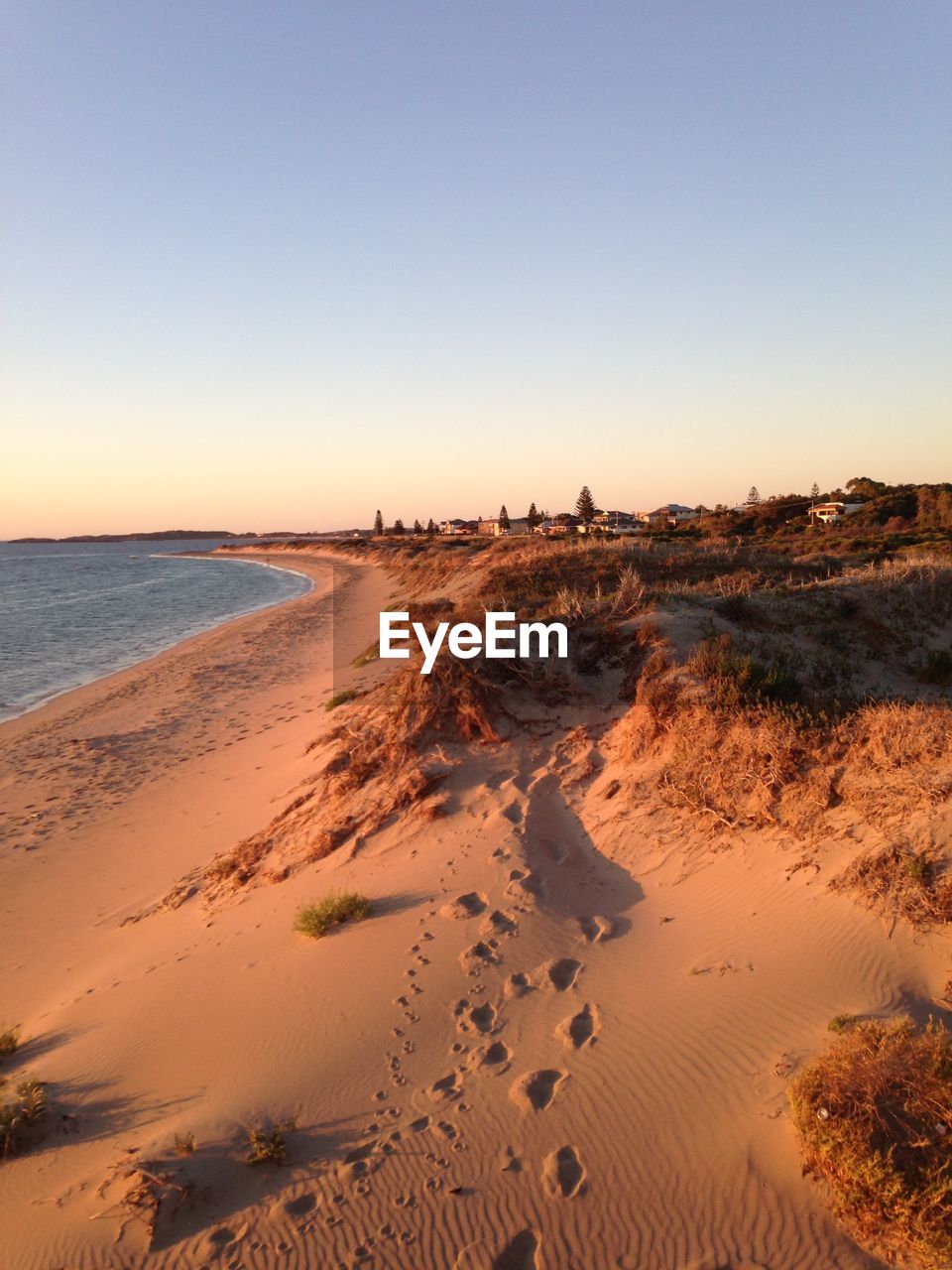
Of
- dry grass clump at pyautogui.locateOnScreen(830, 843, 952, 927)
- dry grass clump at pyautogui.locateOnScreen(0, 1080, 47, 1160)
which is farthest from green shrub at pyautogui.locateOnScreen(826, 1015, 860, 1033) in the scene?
dry grass clump at pyautogui.locateOnScreen(0, 1080, 47, 1160)

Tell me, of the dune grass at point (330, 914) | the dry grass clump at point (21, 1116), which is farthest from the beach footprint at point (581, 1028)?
the dry grass clump at point (21, 1116)

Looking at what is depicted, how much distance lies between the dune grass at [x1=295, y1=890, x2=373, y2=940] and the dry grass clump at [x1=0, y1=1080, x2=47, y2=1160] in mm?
2277

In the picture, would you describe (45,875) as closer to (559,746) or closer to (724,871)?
(559,746)

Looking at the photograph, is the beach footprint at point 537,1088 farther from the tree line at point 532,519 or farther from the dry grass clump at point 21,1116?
the tree line at point 532,519

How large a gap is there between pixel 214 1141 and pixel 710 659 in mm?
7628

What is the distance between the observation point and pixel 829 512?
6294cm

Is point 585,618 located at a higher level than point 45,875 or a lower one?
higher

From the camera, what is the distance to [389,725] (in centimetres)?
994

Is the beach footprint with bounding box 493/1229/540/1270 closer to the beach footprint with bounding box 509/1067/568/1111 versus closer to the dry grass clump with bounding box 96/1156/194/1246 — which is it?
the beach footprint with bounding box 509/1067/568/1111

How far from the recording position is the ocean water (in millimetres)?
23969

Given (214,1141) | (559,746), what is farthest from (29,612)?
(214,1141)
